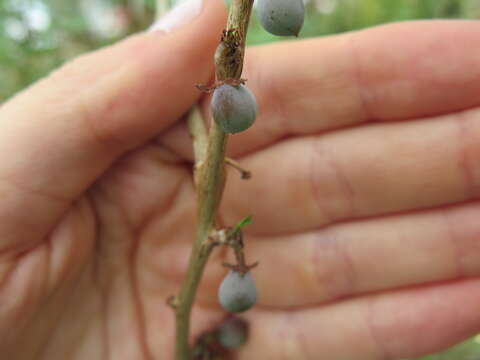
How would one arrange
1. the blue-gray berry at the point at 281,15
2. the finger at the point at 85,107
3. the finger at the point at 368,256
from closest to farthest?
the blue-gray berry at the point at 281,15 → the finger at the point at 85,107 → the finger at the point at 368,256

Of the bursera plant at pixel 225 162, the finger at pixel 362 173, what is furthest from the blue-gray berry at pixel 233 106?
the finger at pixel 362 173

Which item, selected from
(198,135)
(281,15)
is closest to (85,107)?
(198,135)

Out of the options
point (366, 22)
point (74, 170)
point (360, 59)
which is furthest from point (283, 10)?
point (366, 22)

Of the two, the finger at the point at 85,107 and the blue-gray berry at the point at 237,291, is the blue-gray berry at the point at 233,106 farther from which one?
the finger at the point at 85,107

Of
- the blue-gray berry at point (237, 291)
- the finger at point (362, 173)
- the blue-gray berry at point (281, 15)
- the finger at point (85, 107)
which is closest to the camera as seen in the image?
the blue-gray berry at point (281, 15)

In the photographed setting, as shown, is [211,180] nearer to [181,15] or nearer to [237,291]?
[237,291]
